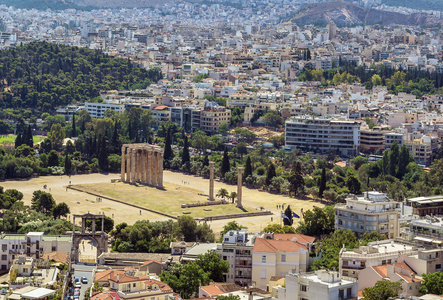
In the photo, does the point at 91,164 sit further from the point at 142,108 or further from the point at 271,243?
the point at 271,243

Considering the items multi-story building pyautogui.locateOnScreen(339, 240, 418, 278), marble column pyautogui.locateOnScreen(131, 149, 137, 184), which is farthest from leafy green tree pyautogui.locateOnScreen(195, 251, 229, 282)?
marble column pyautogui.locateOnScreen(131, 149, 137, 184)

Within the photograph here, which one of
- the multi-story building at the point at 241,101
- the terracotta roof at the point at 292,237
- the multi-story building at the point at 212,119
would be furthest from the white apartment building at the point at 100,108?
the terracotta roof at the point at 292,237

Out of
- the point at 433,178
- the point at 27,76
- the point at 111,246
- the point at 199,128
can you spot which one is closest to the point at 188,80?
the point at 27,76

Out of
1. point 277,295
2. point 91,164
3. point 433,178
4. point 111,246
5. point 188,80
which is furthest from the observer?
point 188,80

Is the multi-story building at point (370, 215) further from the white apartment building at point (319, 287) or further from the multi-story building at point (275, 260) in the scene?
the white apartment building at point (319, 287)

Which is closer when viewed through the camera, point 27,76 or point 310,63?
point 27,76

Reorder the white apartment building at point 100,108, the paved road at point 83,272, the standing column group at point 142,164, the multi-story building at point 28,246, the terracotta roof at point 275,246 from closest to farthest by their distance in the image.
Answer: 1. the paved road at point 83,272
2. the terracotta roof at point 275,246
3. the multi-story building at point 28,246
4. the standing column group at point 142,164
5. the white apartment building at point 100,108
